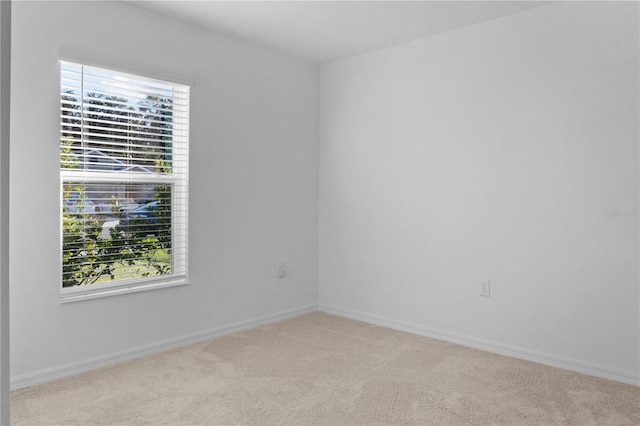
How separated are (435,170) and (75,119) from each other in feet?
8.29

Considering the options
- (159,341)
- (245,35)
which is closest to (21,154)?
(159,341)

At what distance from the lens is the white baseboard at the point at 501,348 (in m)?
2.98

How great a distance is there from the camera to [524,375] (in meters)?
3.03

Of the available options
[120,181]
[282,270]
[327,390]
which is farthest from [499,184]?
[120,181]

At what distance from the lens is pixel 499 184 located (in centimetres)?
345

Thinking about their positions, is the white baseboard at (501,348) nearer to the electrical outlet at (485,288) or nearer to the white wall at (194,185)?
the electrical outlet at (485,288)

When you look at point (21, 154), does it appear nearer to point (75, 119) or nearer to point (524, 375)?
point (75, 119)

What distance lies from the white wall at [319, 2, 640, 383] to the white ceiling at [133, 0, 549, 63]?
0.18 m

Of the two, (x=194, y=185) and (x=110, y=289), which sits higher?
(x=194, y=185)

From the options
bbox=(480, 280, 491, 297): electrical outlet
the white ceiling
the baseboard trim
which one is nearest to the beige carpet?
the baseboard trim

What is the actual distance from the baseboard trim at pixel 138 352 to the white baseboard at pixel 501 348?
0.64m

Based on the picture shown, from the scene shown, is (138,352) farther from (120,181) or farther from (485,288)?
(485,288)

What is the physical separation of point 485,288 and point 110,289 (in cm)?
258

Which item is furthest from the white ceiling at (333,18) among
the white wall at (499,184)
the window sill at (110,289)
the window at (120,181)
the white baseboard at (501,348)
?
the white baseboard at (501,348)
